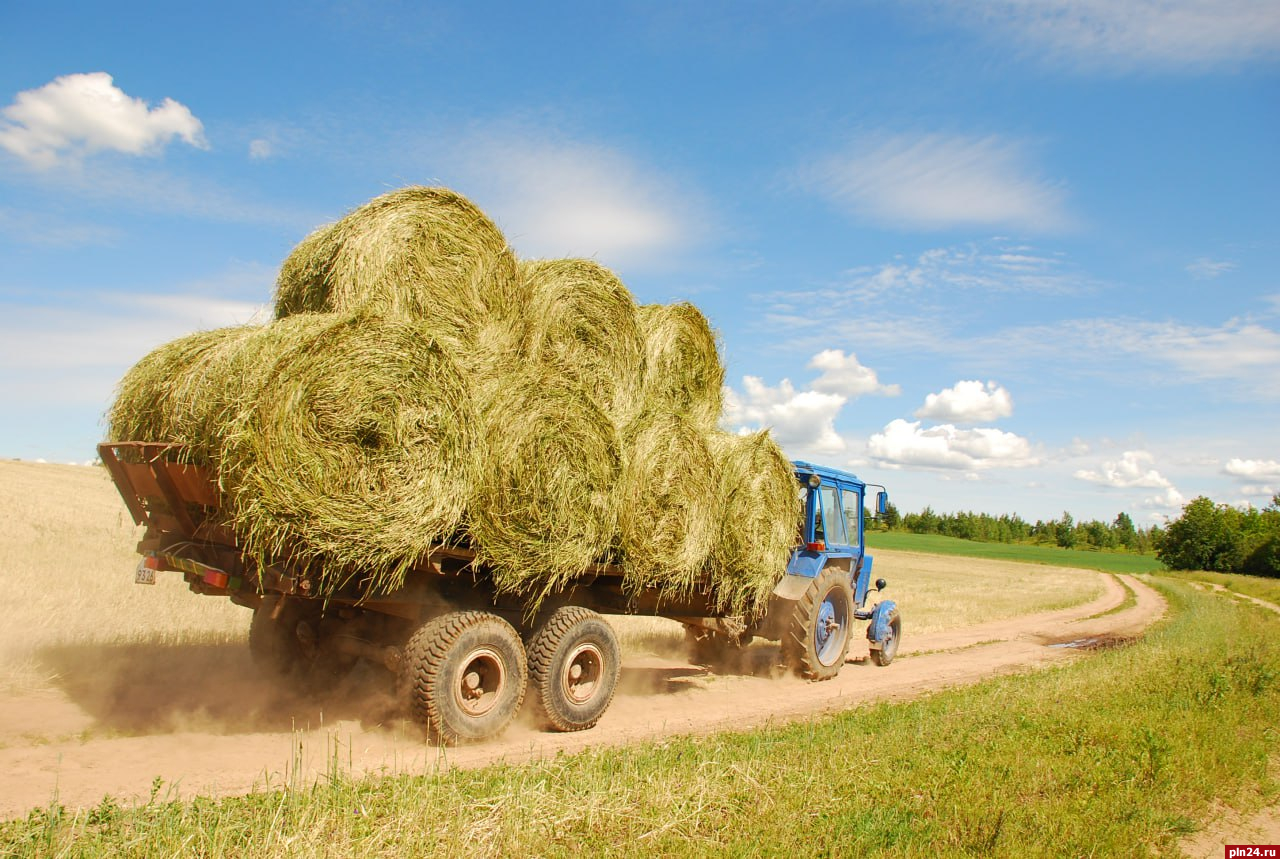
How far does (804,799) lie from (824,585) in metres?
5.53

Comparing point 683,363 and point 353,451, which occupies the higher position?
point 683,363

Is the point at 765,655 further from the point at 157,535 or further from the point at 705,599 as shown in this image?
the point at 157,535

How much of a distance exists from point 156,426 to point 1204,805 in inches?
281

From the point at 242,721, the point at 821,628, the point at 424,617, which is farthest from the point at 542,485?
the point at 821,628

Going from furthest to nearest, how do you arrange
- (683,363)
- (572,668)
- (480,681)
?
(683,363) < (572,668) < (480,681)

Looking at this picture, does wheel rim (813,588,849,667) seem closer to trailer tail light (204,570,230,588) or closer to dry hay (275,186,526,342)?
dry hay (275,186,526,342)

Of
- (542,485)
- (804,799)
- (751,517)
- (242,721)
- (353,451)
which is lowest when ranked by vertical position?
(242,721)

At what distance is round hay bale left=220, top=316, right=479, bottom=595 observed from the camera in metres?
4.93

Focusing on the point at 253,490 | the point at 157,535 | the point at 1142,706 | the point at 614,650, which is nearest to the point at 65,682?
the point at 157,535

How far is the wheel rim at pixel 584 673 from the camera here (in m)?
6.93

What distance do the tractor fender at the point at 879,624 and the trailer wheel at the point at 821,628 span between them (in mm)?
711

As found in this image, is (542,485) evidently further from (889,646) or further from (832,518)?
(889,646)

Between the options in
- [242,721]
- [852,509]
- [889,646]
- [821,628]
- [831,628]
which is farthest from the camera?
[889,646]

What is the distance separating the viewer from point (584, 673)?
719 centimetres
